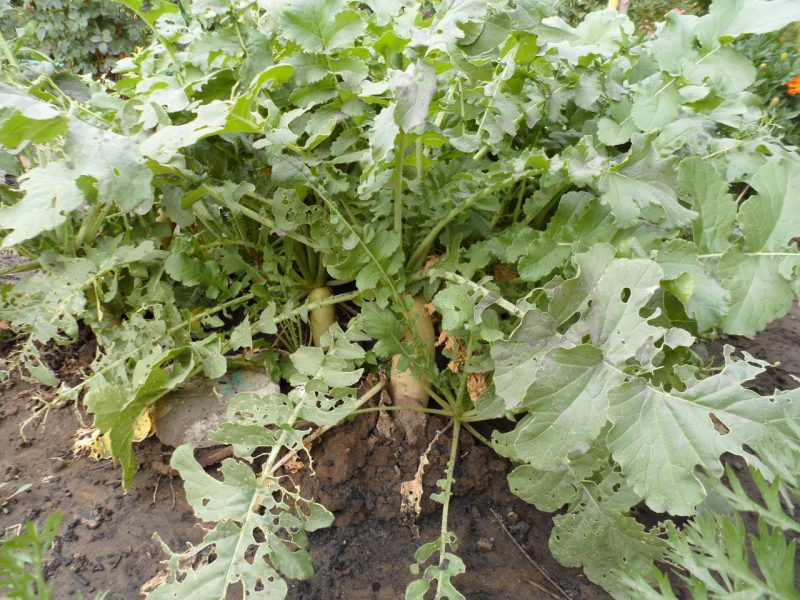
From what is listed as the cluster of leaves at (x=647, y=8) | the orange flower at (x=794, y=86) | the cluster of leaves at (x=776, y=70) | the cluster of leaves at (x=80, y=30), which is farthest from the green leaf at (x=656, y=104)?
the cluster of leaves at (x=80, y=30)

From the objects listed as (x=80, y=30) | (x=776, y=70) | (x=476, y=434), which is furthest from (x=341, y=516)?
(x=80, y=30)

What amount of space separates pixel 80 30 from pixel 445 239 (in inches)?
177

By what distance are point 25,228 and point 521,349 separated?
0.86 meters

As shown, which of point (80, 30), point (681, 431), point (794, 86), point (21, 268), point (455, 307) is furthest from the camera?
point (80, 30)

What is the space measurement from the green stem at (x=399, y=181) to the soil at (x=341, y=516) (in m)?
0.52

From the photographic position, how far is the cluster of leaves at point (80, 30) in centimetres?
430

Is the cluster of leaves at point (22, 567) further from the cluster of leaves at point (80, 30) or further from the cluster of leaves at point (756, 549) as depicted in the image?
the cluster of leaves at point (80, 30)

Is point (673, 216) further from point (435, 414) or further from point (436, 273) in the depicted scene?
point (435, 414)

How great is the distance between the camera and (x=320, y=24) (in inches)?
46.5

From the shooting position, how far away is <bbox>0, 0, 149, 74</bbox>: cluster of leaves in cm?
430

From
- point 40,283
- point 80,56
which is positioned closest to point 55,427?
point 40,283

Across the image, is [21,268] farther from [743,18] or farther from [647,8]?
[647,8]

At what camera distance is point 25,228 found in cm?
90

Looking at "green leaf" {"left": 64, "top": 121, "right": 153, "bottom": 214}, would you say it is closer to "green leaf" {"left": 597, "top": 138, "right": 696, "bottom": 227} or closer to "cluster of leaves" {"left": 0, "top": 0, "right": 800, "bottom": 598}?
"cluster of leaves" {"left": 0, "top": 0, "right": 800, "bottom": 598}
